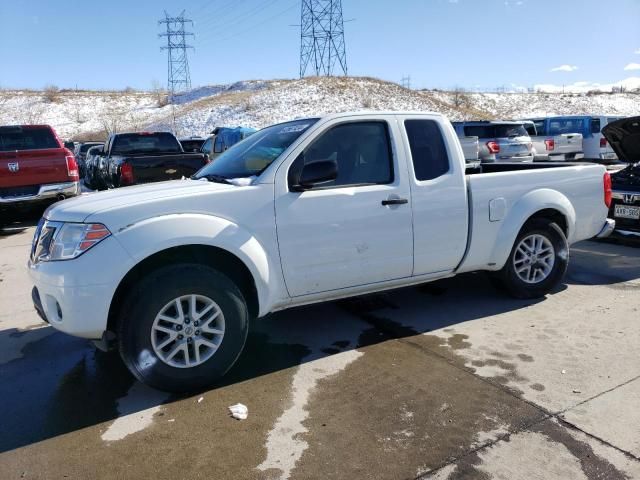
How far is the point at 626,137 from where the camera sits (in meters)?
7.53

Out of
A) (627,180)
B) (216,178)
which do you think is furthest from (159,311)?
(627,180)

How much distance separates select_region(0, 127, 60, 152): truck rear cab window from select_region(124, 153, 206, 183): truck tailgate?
80.0 inches

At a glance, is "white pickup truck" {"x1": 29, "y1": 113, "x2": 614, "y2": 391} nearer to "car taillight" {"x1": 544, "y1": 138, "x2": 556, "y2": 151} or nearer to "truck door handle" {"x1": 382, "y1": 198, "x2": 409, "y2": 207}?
"truck door handle" {"x1": 382, "y1": 198, "x2": 409, "y2": 207}

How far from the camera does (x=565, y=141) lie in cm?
1936

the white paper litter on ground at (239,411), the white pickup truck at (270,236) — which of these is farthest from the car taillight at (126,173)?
the white paper litter on ground at (239,411)

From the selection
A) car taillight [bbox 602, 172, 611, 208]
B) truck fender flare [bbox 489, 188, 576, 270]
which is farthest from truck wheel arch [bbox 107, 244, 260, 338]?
car taillight [bbox 602, 172, 611, 208]

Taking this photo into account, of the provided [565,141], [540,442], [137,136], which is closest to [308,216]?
[540,442]

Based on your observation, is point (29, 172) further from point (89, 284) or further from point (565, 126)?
point (565, 126)

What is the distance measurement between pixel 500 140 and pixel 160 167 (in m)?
10.7

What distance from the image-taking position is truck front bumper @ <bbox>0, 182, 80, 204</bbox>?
9.66m

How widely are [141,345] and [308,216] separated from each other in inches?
56.5

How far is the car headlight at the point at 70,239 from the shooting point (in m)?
3.30

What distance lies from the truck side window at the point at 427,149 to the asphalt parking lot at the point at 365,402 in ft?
4.46

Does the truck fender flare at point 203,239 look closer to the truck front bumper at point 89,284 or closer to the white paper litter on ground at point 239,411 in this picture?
the truck front bumper at point 89,284
